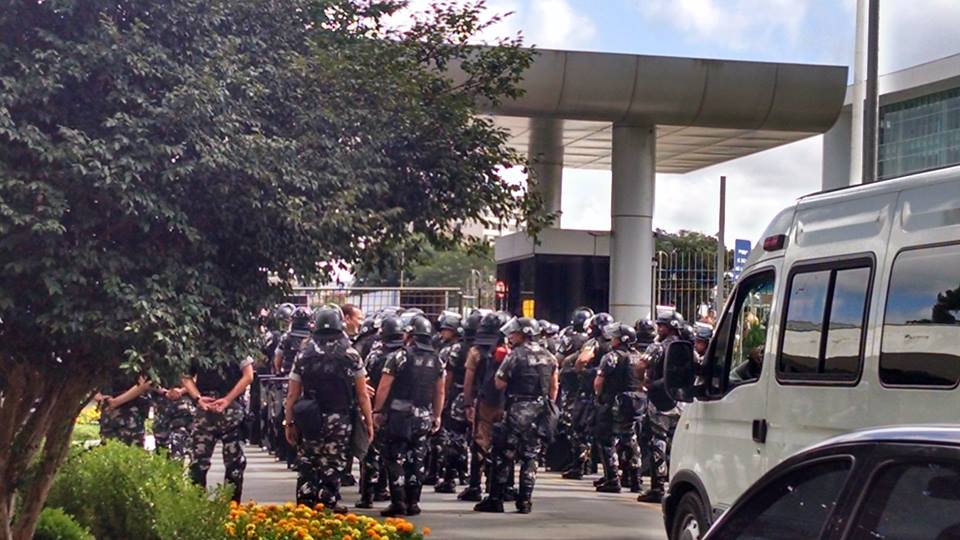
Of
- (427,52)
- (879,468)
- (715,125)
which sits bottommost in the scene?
(879,468)

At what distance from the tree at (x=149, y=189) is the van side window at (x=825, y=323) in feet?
7.90

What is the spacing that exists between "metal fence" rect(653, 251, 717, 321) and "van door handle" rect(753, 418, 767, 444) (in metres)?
19.8

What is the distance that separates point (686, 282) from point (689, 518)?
2018 centimetres

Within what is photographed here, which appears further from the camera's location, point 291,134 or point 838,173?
point 838,173

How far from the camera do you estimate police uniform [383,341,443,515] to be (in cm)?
1322

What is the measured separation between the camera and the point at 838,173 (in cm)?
3691

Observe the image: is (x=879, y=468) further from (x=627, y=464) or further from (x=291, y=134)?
(x=627, y=464)

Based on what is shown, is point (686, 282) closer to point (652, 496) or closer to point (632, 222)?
point (632, 222)

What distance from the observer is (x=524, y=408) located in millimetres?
13711

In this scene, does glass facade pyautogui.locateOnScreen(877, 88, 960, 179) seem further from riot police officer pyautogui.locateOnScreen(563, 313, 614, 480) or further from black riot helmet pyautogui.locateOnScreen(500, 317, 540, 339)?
black riot helmet pyautogui.locateOnScreen(500, 317, 540, 339)

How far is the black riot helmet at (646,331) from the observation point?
1705 centimetres

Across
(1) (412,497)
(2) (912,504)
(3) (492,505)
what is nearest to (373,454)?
(1) (412,497)

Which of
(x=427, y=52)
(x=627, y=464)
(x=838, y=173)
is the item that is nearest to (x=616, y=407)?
(x=627, y=464)

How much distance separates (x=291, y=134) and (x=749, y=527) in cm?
424
